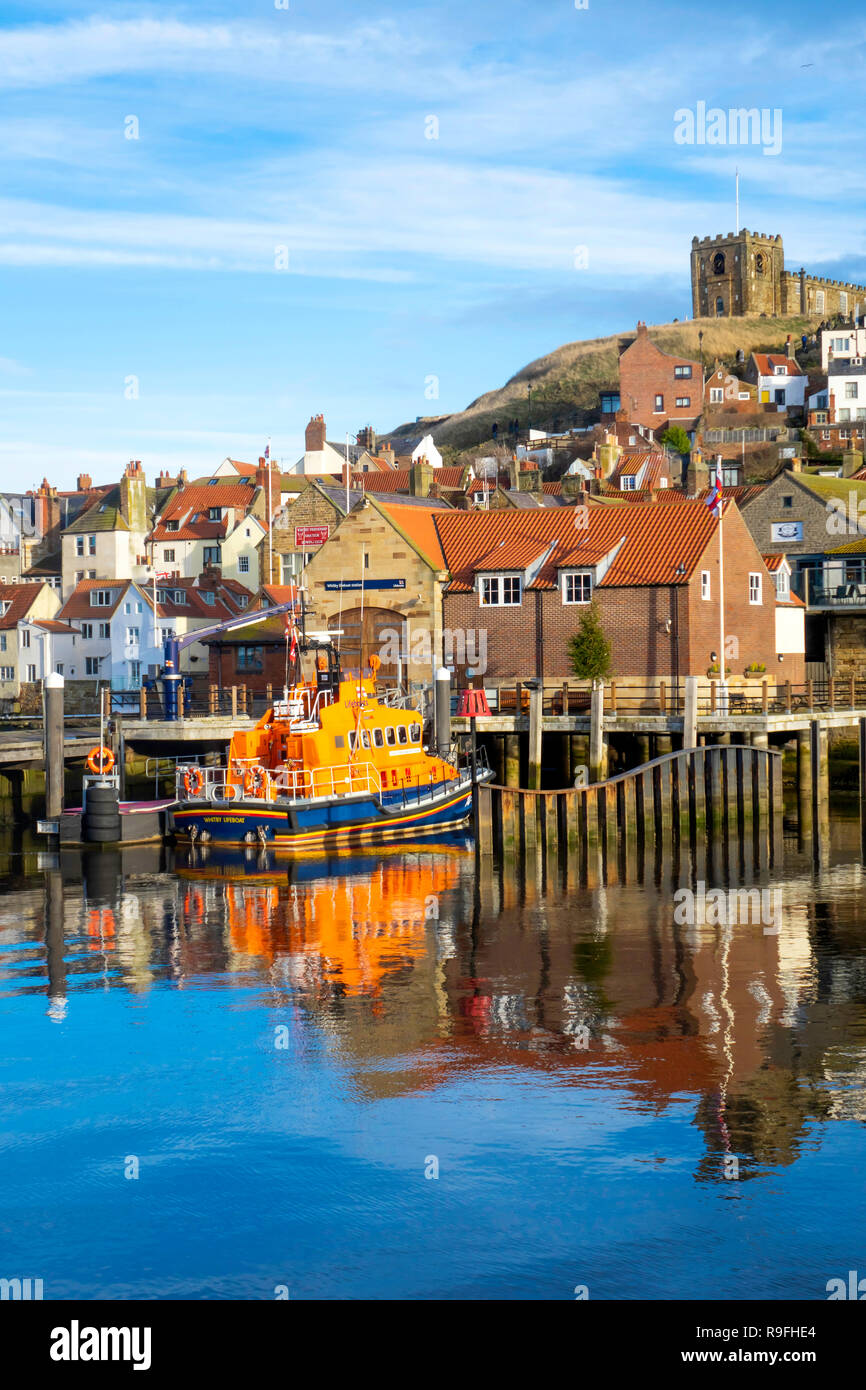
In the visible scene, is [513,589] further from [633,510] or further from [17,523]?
[17,523]

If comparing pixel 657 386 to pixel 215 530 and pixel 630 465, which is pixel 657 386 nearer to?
pixel 630 465

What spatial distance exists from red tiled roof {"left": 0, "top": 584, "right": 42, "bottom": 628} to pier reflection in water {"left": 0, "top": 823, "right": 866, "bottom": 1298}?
192 feet

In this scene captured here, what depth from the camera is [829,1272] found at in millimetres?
13820

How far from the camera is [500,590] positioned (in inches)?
2180

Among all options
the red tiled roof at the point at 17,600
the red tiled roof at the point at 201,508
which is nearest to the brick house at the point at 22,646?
the red tiled roof at the point at 17,600

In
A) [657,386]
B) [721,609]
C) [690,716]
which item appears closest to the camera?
[690,716]

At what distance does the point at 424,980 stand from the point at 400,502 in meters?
37.0

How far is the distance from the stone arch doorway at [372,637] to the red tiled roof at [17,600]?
36653 mm

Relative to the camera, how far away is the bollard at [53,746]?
43.5 meters

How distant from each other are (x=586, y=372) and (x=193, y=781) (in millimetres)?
141816

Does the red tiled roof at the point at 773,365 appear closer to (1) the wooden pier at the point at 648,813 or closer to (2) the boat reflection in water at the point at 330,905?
(1) the wooden pier at the point at 648,813

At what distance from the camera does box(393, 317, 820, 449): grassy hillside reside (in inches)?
6245

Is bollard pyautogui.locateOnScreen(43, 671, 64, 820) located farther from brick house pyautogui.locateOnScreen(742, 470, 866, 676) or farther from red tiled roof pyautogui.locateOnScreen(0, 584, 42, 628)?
red tiled roof pyautogui.locateOnScreen(0, 584, 42, 628)

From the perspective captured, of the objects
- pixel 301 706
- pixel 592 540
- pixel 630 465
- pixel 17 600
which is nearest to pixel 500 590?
pixel 592 540
